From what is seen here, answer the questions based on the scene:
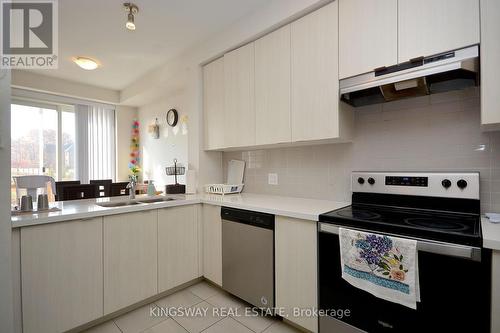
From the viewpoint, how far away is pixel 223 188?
240 centimetres

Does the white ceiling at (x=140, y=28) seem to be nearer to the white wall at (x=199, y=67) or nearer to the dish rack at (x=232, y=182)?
the white wall at (x=199, y=67)

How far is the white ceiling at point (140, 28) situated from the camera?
6.70 feet

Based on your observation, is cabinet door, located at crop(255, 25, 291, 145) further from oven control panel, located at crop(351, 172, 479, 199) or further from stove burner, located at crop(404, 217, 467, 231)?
stove burner, located at crop(404, 217, 467, 231)

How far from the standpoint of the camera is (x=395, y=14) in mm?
1367

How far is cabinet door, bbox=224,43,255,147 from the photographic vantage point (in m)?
2.17

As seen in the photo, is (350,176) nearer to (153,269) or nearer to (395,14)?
(395,14)

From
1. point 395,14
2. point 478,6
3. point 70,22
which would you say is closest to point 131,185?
point 70,22

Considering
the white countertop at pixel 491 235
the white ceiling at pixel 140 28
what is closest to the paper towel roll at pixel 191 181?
the white ceiling at pixel 140 28

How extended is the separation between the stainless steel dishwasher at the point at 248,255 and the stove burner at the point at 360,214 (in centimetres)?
50

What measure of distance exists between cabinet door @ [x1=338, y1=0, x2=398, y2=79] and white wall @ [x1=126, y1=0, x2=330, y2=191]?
0.89 feet

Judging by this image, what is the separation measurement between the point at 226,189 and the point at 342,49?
1578 mm

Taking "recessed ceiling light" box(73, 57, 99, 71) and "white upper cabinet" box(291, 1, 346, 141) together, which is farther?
"recessed ceiling light" box(73, 57, 99, 71)

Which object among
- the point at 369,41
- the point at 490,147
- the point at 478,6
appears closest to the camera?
the point at 478,6

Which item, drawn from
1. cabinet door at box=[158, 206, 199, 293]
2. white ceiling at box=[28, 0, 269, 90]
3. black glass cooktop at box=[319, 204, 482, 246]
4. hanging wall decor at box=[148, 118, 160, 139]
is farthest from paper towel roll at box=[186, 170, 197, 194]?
hanging wall decor at box=[148, 118, 160, 139]
